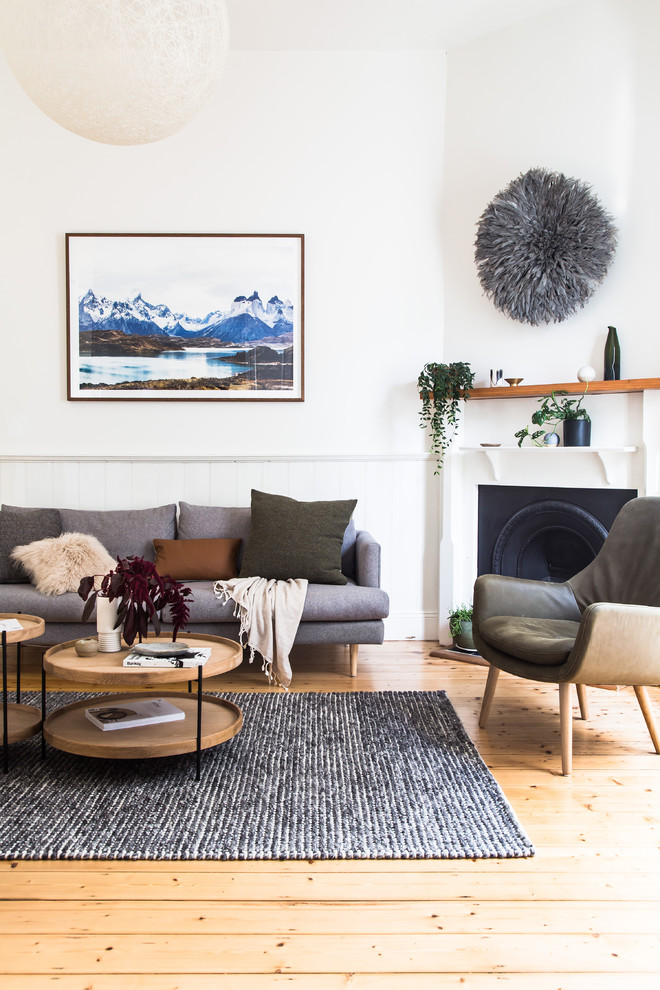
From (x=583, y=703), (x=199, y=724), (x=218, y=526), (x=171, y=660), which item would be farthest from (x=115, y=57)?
(x=583, y=703)

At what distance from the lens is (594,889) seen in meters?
2.09

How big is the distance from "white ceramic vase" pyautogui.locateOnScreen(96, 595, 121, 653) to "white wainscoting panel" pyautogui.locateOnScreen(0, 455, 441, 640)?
6.50 feet

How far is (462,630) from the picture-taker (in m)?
4.52

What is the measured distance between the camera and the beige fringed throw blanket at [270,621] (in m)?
3.83

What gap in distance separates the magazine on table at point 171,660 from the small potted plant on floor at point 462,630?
209 cm

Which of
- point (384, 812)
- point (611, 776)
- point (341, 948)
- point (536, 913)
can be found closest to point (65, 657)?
point (384, 812)

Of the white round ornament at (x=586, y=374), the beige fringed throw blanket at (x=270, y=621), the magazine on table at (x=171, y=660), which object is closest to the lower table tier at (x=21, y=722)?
the magazine on table at (x=171, y=660)

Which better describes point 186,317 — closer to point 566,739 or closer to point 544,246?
point 544,246

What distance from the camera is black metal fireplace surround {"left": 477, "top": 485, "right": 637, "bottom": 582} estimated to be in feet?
14.2

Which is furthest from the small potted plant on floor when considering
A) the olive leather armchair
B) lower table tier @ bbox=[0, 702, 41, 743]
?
lower table tier @ bbox=[0, 702, 41, 743]

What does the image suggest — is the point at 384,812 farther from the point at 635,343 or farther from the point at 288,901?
the point at 635,343

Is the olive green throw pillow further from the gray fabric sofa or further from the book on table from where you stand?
the book on table

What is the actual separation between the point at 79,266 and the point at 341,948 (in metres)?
4.07

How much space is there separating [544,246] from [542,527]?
155cm
